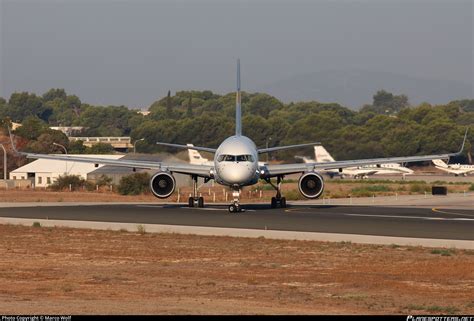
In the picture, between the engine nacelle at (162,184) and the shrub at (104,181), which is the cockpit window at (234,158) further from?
the shrub at (104,181)

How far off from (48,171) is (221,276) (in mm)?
95538

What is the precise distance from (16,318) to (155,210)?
41.2 meters

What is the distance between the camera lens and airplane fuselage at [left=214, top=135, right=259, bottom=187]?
57875 millimetres

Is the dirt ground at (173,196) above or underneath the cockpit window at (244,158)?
underneath

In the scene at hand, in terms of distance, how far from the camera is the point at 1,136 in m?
152

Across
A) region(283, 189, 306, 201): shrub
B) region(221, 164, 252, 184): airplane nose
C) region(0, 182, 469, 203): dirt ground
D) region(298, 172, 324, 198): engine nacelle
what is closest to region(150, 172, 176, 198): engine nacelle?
region(221, 164, 252, 184): airplane nose

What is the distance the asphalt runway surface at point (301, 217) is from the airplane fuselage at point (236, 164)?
1.93m

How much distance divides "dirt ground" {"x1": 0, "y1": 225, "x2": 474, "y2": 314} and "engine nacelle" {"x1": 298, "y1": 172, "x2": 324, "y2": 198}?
63.8ft

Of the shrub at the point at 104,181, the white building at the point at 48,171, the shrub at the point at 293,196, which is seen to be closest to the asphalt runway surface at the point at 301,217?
the shrub at the point at 293,196

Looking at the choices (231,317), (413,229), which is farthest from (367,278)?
(413,229)

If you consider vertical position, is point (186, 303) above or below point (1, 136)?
below

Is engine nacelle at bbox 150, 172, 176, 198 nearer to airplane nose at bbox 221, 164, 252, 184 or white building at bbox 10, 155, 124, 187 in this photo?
airplane nose at bbox 221, 164, 252, 184

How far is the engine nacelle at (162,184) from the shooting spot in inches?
2435

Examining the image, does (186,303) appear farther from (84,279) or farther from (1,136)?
(1,136)
